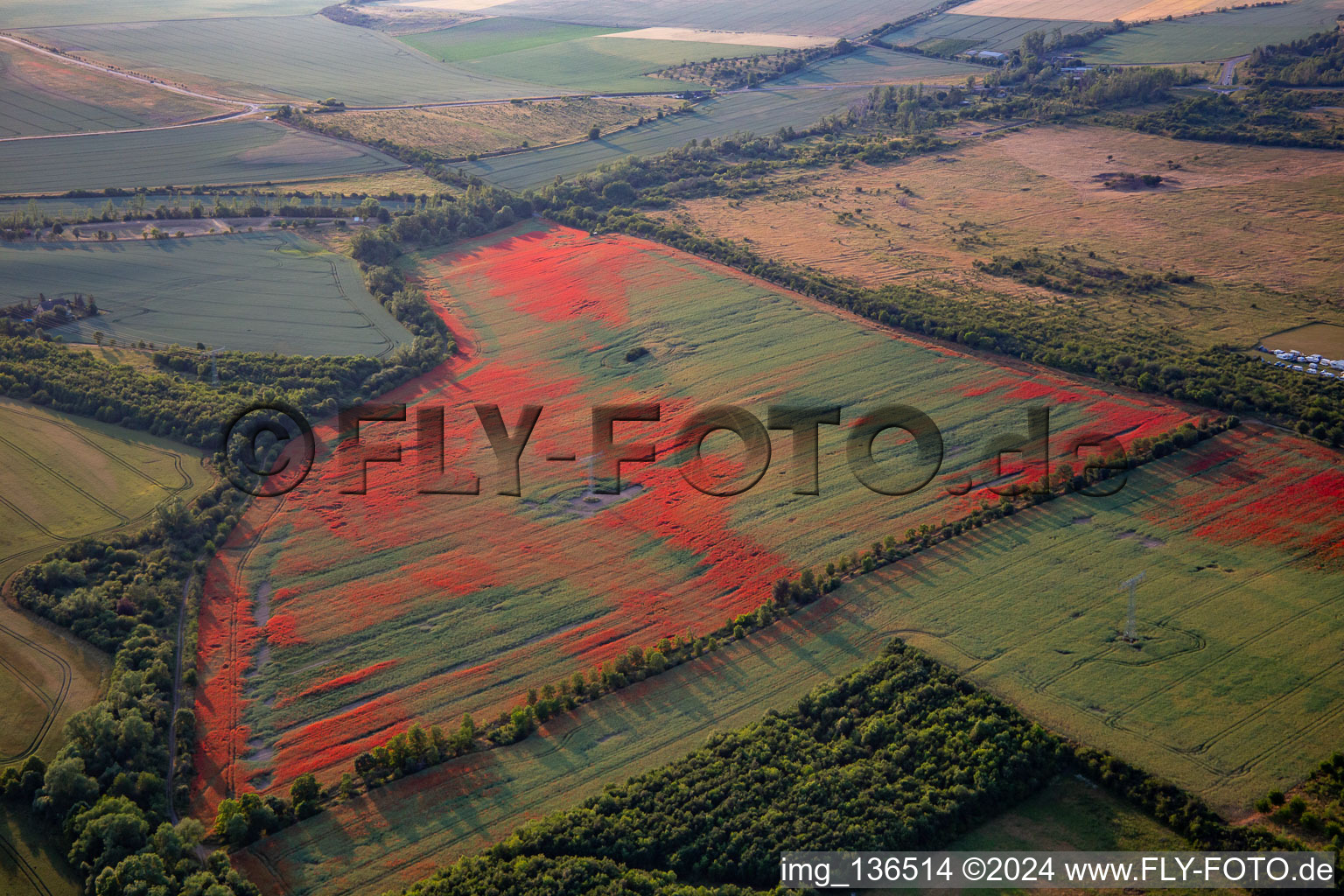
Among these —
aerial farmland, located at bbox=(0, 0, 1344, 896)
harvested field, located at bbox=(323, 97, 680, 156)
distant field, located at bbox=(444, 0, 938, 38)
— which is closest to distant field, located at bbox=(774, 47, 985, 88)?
distant field, located at bbox=(444, 0, 938, 38)

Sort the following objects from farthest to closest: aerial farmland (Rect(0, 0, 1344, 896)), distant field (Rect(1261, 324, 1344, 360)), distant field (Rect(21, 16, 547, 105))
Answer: distant field (Rect(21, 16, 547, 105)), distant field (Rect(1261, 324, 1344, 360)), aerial farmland (Rect(0, 0, 1344, 896))

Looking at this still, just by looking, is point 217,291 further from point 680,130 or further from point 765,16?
point 765,16

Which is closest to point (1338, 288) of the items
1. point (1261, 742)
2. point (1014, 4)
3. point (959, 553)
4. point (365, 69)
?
point (959, 553)

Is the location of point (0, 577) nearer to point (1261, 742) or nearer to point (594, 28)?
point (1261, 742)

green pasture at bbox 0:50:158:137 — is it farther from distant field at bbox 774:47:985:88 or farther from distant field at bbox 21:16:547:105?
distant field at bbox 774:47:985:88

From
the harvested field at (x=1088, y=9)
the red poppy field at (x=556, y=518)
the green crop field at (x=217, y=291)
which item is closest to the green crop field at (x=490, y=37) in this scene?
the harvested field at (x=1088, y=9)

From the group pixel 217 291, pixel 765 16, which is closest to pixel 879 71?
pixel 765 16

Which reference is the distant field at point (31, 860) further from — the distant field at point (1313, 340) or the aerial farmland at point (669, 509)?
the distant field at point (1313, 340)
